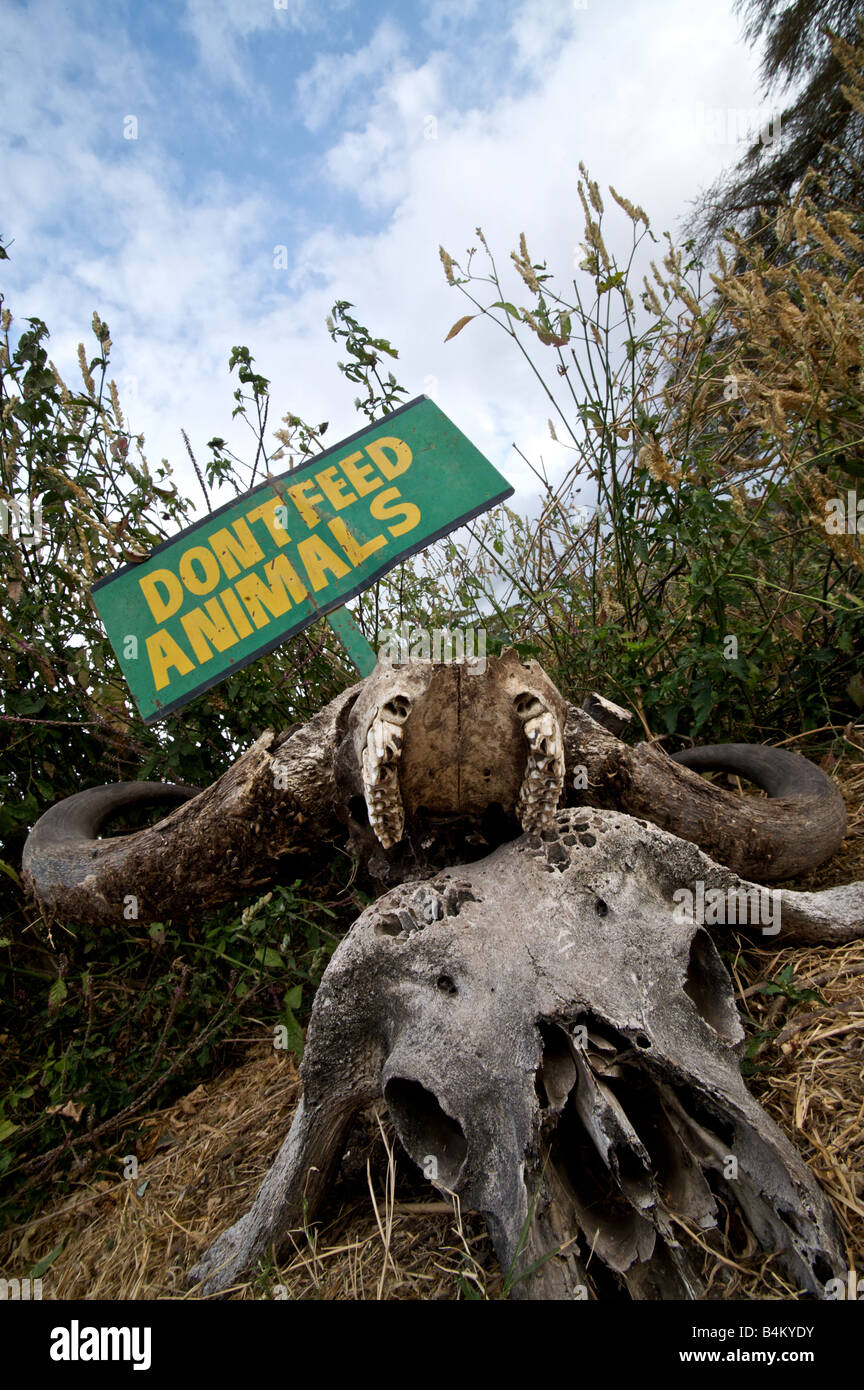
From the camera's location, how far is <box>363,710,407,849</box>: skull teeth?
5.82 feet

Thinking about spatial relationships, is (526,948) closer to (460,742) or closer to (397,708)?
(460,742)

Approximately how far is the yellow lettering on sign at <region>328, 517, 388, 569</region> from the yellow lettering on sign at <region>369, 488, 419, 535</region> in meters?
0.07

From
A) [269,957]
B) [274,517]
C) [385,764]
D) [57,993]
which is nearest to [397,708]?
[385,764]

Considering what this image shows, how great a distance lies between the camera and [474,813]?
2141mm

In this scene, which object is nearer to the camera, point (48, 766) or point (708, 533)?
→ point (708, 533)

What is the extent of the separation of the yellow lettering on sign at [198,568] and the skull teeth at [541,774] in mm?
1667

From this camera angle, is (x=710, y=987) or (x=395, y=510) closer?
(x=710, y=987)

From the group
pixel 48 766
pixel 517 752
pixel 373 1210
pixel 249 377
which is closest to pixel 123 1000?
pixel 48 766

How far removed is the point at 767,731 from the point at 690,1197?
238cm

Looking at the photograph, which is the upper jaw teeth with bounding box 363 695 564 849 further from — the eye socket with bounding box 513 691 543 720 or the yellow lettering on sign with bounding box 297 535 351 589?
the yellow lettering on sign with bounding box 297 535 351 589

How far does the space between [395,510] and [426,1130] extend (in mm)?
2181

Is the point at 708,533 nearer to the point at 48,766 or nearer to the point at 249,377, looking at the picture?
the point at 249,377

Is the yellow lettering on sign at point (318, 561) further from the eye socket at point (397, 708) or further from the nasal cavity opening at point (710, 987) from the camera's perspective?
→ the nasal cavity opening at point (710, 987)

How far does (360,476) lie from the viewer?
10.2 feet
